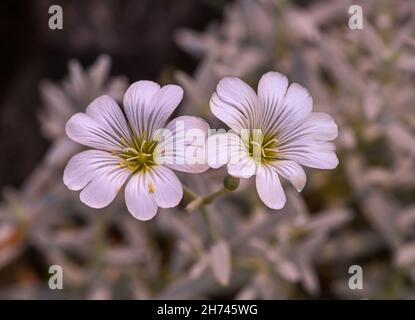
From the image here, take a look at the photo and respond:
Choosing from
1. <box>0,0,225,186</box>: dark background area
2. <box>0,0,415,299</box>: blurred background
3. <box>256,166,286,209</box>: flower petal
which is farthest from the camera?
<box>0,0,225,186</box>: dark background area

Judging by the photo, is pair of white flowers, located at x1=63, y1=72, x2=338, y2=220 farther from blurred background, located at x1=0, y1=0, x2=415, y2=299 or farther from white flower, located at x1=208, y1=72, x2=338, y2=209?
blurred background, located at x1=0, y1=0, x2=415, y2=299

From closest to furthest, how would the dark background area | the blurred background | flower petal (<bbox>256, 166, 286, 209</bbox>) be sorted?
flower petal (<bbox>256, 166, 286, 209</bbox>) → the blurred background → the dark background area

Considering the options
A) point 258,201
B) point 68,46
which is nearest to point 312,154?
point 258,201

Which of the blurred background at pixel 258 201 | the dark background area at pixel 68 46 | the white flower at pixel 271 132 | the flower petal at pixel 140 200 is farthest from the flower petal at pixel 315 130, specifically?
the dark background area at pixel 68 46

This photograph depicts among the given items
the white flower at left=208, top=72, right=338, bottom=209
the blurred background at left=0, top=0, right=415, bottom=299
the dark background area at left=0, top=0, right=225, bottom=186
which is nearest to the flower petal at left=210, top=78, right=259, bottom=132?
the white flower at left=208, top=72, right=338, bottom=209

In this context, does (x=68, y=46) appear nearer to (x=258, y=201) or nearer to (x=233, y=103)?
(x=258, y=201)

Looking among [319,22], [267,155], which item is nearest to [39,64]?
[319,22]
